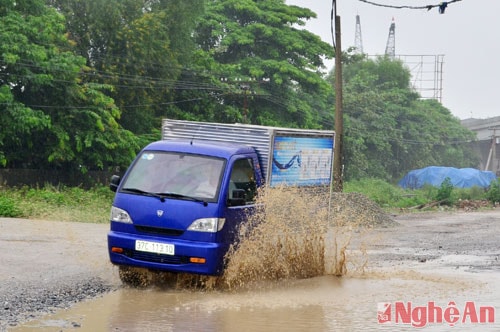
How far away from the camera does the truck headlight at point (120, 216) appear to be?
10.7 metres

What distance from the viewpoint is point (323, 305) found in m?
10.2

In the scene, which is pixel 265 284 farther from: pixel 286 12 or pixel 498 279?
pixel 286 12

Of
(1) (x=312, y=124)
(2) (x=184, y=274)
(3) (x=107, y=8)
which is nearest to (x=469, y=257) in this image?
(2) (x=184, y=274)

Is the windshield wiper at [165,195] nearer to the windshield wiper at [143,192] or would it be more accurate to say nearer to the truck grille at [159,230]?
the windshield wiper at [143,192]

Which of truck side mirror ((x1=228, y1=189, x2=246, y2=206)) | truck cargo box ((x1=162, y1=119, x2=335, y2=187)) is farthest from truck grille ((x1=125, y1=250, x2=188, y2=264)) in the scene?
truck cargo box ((x1=162, y1=119, x2=335, y2=187))

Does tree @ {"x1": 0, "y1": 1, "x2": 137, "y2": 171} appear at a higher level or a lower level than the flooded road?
higher

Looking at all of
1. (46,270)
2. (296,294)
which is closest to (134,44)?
(46,270)

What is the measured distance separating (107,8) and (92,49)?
8.48 ft

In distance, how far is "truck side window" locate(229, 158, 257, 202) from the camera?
11398 mm

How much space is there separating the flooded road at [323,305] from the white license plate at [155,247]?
21.1 inches

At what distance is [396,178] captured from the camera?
71.0m

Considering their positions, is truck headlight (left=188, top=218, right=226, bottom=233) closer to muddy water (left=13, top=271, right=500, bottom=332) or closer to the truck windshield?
the truck windshield

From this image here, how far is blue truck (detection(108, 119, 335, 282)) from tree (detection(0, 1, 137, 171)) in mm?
17870

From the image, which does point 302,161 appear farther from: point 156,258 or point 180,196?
point 156,258
